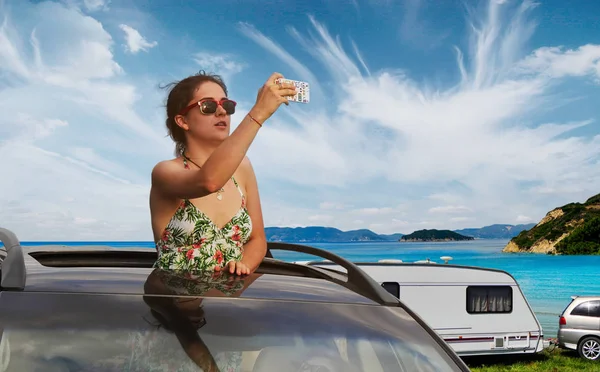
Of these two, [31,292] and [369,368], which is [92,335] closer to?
[31,292]

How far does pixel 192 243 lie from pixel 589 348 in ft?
63.0

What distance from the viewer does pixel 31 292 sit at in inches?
80.7

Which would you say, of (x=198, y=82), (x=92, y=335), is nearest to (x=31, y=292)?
(x=92, y=335)

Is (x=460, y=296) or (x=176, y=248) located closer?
(x=176, y=248)

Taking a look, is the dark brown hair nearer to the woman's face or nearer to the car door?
the woman's face

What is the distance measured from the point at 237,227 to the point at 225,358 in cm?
79

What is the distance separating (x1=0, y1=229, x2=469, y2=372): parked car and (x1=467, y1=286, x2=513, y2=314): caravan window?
16974 millimetres

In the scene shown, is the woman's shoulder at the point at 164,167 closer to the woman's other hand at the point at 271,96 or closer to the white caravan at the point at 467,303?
the woman's other hand at the point at 271,96

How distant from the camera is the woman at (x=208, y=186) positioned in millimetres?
2592

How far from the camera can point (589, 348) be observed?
1989 centimetres

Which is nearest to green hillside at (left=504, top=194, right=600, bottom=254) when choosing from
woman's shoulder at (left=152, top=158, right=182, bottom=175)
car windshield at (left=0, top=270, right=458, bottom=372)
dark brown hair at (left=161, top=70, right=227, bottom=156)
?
dark brown hair at (left=161, top=70, right=227, bottom=156)

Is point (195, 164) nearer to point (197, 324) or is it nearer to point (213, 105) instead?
point (213, 105)

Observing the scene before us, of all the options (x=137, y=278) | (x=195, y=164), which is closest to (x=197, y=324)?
(x=137, y=278)

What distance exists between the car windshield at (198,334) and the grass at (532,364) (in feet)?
55.4
